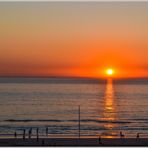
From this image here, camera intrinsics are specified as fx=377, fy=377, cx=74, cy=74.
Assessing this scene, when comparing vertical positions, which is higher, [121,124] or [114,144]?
[121,124]

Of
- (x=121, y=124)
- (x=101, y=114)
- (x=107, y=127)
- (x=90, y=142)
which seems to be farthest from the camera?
(x=101, y=114)

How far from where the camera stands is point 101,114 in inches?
1372

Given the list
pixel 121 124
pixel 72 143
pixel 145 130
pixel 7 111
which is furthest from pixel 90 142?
pixel 7 111

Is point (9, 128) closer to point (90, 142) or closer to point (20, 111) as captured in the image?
point (20, 111)

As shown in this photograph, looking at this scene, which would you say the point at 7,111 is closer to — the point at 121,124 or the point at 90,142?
the point at 121,124

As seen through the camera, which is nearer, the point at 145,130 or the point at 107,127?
the point at 145,130

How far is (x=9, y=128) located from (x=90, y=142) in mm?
14333

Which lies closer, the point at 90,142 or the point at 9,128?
the point at 90,142

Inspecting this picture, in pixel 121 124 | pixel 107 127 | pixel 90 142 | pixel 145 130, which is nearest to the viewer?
pixel 90 142

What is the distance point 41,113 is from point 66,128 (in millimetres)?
11609

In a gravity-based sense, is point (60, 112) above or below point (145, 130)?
above

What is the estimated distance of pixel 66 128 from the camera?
80.2 feet

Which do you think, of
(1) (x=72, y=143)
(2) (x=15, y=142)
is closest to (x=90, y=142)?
(1) (x=72, y=143)

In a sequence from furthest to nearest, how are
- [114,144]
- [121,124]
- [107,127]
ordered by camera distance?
[121,124], [107,127], [114,144]
